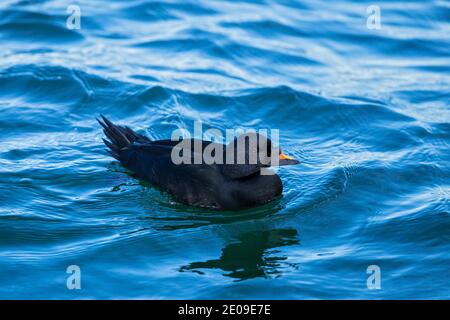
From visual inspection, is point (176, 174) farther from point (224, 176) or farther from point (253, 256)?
point (253, 256)

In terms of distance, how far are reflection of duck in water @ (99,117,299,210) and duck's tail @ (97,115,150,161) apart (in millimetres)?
816

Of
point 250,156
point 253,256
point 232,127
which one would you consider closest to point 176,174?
point 250,156

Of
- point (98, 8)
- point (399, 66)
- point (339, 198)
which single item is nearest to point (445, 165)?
point (339, 198)

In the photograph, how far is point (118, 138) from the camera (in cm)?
1059

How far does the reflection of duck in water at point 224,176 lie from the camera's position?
9.26m

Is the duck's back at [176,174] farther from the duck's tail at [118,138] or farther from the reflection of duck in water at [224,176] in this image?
the duck's tail at [118,138]

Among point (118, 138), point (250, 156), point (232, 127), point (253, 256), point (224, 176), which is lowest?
point (253, 256)

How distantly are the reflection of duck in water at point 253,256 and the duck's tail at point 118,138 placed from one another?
2321 millimetres

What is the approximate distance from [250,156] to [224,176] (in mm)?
432

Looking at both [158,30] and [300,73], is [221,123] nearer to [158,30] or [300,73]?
[300,73]

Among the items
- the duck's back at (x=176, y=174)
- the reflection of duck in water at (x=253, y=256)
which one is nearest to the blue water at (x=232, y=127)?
the reflection of duck in water at (x=253, y=256)

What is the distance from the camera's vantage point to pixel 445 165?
35.9 ft

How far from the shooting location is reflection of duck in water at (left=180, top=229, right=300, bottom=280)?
8.27 meters

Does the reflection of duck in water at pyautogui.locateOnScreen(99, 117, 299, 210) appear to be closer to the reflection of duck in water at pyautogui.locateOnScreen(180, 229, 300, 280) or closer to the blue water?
the blue water
